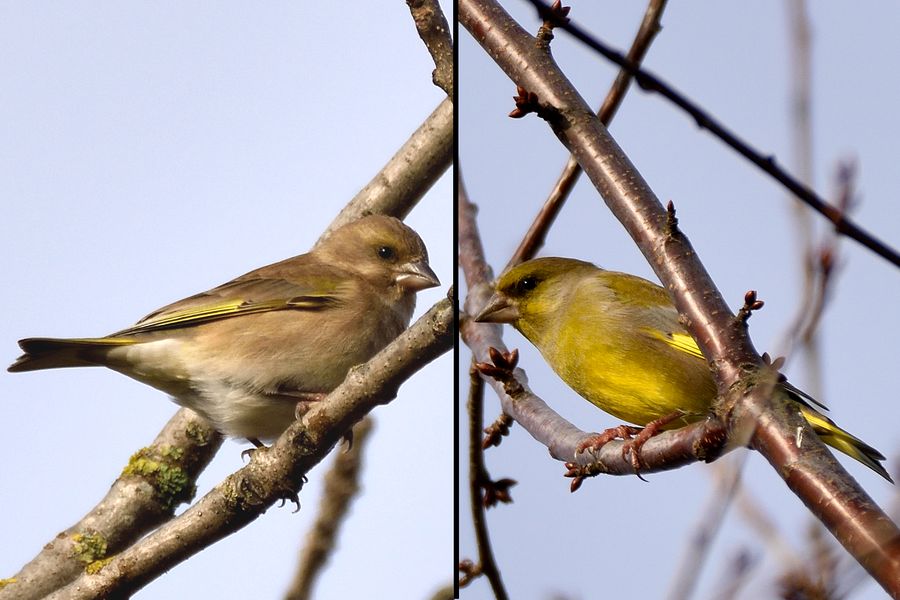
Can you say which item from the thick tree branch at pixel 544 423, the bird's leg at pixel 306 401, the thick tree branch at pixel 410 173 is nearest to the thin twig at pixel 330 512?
the bird's leg at pixel 306 401

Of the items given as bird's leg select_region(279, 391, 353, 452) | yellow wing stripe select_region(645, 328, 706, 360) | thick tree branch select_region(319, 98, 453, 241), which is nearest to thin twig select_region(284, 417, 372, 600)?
bird's leg select_region(279, 391, 353, 452)

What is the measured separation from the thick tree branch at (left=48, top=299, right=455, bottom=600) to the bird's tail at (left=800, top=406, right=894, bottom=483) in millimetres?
454

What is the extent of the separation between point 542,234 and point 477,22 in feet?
0.93

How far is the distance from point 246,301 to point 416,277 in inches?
10.3

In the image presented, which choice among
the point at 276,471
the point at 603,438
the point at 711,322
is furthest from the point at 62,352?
the point at 711,322

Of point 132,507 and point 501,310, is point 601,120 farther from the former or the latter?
point 132,507

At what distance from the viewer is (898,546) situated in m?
0.45

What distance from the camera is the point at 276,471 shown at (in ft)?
4.55

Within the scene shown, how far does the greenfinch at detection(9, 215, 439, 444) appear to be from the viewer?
56.4 inches

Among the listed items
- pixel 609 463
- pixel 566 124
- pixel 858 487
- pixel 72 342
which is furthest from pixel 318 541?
pixel 858 487

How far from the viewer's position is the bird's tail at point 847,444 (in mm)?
877

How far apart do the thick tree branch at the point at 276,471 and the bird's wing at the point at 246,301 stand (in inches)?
9.0

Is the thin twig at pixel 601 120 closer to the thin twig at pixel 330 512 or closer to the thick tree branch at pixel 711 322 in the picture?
the thick tree branch at pixel 711 322

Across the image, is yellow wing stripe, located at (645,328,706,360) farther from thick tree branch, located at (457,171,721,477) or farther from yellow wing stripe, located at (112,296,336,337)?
yellow wing stripe, located at (112,296,336,337)
